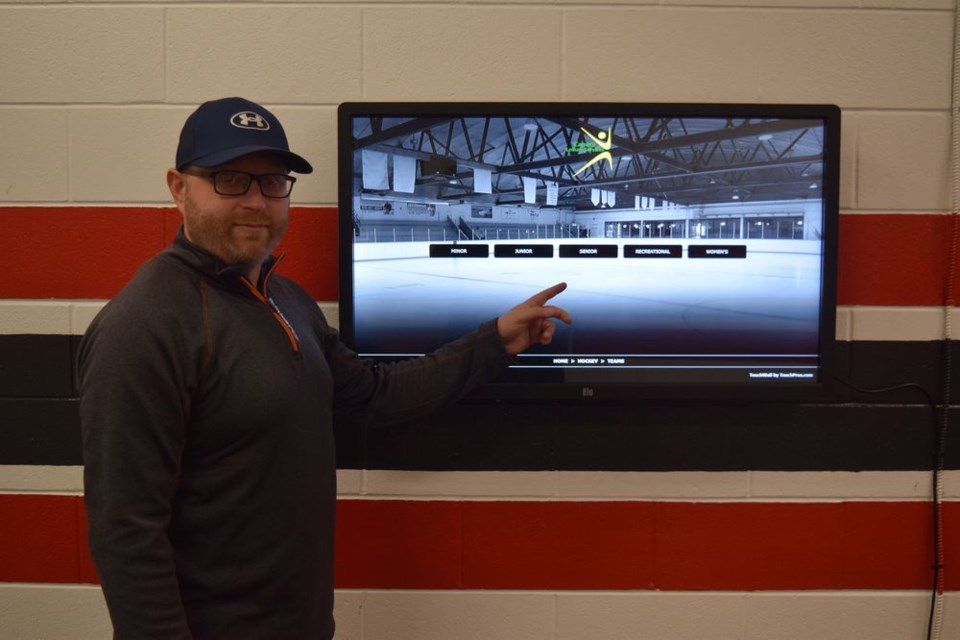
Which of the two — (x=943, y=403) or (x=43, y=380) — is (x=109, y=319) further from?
(x=943, y=403)

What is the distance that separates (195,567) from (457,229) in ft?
3.28

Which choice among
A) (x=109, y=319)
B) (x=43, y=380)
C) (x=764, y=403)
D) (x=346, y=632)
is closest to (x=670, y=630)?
(x=764, y=403)

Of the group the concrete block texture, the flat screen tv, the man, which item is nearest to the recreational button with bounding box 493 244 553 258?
the flat screen tv

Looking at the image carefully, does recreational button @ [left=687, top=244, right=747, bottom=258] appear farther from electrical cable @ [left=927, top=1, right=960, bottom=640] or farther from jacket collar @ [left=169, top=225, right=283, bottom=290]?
jacket collar @ [left=169, top=225, right=283, bottom=290]

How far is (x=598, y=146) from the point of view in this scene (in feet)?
5.78

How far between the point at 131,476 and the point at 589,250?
46.6 inches

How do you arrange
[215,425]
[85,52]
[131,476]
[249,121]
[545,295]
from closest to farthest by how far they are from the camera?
[131,476] < [215,425] < [249,121] < [545,295] < [85,52]

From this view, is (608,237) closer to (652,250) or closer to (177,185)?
(652,250)

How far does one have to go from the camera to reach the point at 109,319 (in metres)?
1.18

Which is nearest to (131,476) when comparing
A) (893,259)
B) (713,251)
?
(713,251)

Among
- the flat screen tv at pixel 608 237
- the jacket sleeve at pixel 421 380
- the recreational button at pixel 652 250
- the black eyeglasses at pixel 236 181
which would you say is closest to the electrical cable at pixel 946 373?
the flat screen tv at pixel 608 237

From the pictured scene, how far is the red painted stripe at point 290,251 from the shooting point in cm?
187

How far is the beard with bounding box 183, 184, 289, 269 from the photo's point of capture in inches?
51.3

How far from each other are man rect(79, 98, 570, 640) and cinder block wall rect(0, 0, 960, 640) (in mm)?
527
